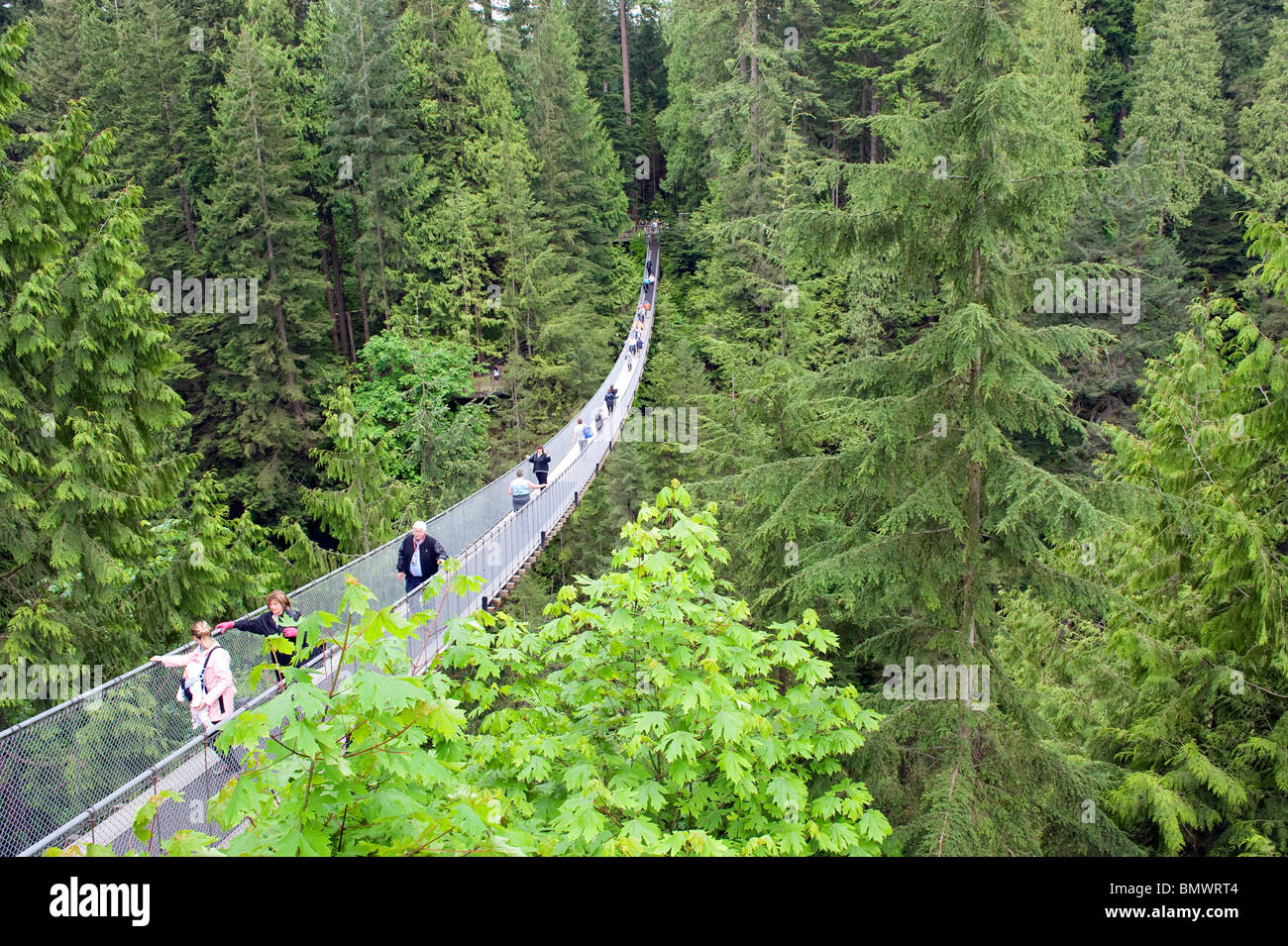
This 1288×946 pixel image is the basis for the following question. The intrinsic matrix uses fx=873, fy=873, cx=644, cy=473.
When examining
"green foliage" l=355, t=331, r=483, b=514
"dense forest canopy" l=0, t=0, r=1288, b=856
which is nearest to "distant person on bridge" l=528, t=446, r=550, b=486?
"dense forest canopy" l=0, t=0, r=1288, b=856

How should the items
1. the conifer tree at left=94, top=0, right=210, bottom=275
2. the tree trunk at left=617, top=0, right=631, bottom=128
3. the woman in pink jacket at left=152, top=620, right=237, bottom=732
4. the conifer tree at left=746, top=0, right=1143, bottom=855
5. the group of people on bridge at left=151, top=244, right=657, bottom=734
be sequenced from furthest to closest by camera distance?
the tree trunk at left=617, top=0, right=631, bottom=128 → the conifer tree at left=94, top=0, right=210, bottom=275 → the conifer tree at left=746, top=0, right=1143, bottom=855 → the woman in pink jacket at left=152, top=620, right=237, bottom=732 → the group of people on bridge at left=151, top=244, right=657, bottom=734

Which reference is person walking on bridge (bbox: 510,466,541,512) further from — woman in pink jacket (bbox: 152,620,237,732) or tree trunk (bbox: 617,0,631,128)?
tree trunk (bbox: 617,0,631,128)

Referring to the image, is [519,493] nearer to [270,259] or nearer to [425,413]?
[425,413]

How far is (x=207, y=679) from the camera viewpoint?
5.61m

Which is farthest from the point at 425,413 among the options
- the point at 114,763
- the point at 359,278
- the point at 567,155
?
the point at 567,155

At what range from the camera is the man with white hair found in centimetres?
824

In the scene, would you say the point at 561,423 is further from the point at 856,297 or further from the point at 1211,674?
the point at 1211,674

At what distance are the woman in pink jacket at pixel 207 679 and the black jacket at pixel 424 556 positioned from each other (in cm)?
257

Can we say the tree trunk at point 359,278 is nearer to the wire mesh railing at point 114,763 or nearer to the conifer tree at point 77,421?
the conifer tree at point 77,421

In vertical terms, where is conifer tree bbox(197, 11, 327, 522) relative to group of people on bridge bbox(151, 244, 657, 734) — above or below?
above

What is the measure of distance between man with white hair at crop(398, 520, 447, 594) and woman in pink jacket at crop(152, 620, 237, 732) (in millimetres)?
2566

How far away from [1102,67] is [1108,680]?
32.6m

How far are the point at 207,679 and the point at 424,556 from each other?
281 centimetres
